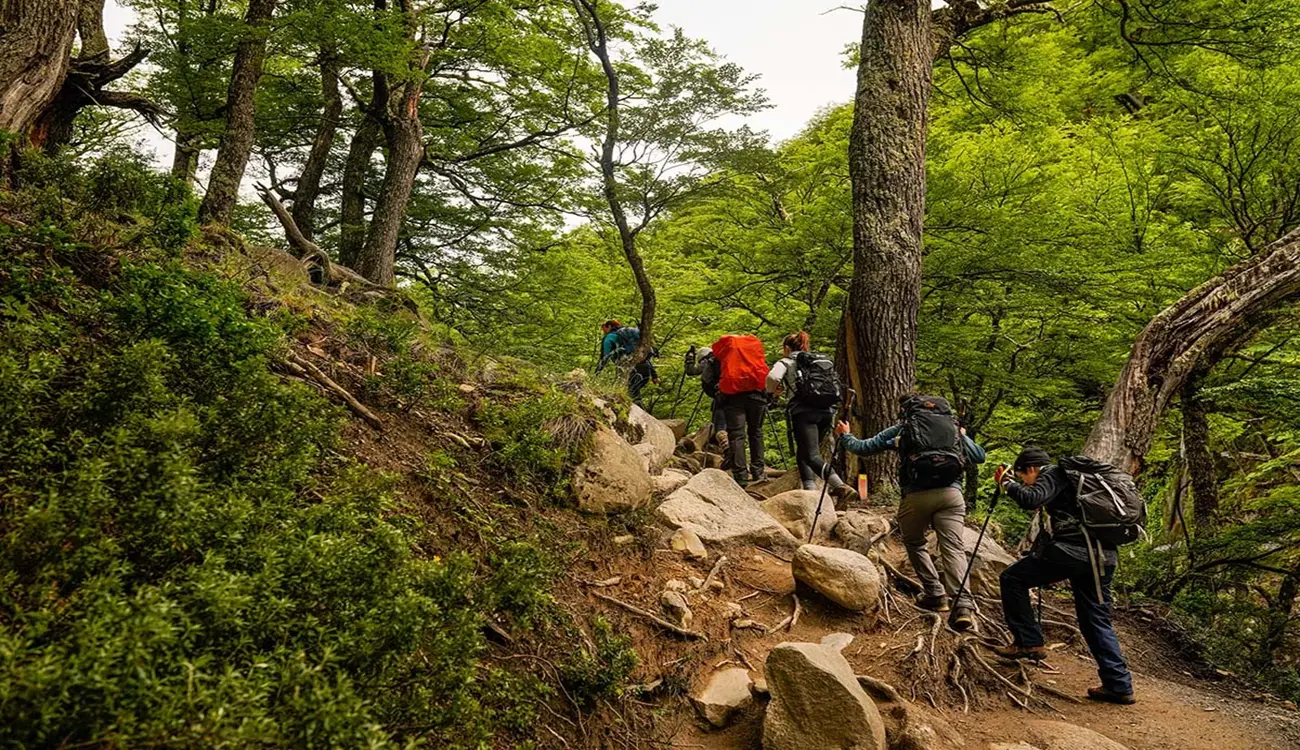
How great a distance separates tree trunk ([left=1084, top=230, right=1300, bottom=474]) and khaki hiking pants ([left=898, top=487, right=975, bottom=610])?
90.7 inches

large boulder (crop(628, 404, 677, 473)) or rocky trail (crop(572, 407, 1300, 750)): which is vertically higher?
large boulder (crop(628, 404, 677, 473))

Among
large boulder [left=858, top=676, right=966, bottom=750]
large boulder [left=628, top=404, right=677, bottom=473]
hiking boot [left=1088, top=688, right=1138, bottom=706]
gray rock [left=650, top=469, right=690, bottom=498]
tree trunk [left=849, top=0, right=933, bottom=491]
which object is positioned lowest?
hiking boot [left=1088, top=688, right=1138, bottom=706]

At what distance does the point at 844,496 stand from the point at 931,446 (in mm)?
2111

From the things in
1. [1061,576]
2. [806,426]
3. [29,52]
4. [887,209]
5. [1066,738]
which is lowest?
[1066,738]

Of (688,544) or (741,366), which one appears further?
(741,366)

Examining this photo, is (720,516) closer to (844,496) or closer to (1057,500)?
(844,496)

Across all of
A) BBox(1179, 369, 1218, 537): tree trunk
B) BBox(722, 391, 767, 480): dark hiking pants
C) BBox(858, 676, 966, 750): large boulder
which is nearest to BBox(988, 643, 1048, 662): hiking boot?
BBox(858, 676, 966, 750): large boulder

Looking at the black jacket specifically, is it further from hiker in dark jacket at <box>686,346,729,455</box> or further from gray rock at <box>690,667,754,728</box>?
hiker in dark jacket at <box>686,346,729,455</box>

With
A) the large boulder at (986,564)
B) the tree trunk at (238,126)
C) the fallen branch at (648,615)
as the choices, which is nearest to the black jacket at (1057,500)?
the large boulder at (986,564)

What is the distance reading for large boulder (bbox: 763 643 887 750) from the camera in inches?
117

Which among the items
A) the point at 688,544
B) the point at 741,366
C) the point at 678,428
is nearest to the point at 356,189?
the point at 678,428

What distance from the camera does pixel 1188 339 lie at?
6.14 m

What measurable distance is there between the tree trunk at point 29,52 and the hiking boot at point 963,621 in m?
7.69

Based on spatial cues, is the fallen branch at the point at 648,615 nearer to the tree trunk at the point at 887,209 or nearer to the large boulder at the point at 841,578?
the large boulder at the point at 841,578
